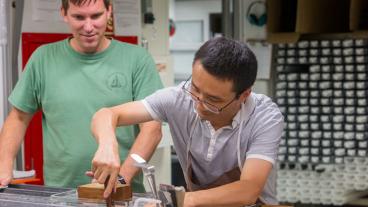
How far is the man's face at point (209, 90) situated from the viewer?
1601 millimetres

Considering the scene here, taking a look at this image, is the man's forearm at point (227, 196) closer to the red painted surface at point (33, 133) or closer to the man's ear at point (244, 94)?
the man's ear at point (244, 94)

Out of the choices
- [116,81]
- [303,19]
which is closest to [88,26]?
[116,81]

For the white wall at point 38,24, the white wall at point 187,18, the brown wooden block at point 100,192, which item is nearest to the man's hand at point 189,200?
the brown wooden block at point 100,192

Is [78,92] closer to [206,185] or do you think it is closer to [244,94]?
[206,185]

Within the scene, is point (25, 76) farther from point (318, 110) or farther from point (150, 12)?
point (318, 110)

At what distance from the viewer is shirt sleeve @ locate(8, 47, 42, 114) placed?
7.07ft

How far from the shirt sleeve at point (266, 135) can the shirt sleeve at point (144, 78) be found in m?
0.51

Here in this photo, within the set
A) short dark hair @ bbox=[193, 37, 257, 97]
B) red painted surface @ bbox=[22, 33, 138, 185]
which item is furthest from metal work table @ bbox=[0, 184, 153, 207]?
red painted surface @ bbox=[22, 33, 138, 185]

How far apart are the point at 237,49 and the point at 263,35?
2626 millimetres

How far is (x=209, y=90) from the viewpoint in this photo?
1.61 meters

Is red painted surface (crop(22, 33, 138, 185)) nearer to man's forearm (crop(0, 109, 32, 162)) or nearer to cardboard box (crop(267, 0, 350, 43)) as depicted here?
man's forearm (crop(0, 109, 32, 162))

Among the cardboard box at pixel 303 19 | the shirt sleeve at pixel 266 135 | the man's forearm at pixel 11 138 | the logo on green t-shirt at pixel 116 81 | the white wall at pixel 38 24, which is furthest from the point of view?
the cardboard box at pixel 303 19

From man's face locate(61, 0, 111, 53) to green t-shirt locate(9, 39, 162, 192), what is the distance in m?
0.06

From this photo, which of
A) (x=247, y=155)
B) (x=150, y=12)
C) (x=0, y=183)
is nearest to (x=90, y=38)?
(x=0, y=183)
